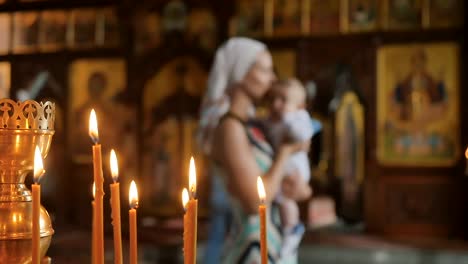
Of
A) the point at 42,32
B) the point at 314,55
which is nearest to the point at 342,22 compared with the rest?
the point at 314,55

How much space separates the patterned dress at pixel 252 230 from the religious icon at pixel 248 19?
5.45 m

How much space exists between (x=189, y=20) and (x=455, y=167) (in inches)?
143

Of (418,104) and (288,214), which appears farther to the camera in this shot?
(418,104)

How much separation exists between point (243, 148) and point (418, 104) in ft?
17.3

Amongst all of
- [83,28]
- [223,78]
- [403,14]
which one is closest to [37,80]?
[83,28]

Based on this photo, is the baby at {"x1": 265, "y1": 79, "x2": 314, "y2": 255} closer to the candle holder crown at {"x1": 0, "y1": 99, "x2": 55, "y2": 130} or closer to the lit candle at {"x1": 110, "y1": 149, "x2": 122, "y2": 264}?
the candle holder crown at {"x1": 0, "y1": 99, "x2": 55, "y2": 130}

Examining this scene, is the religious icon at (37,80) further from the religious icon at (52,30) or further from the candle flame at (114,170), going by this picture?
the candle flame at (114,170)

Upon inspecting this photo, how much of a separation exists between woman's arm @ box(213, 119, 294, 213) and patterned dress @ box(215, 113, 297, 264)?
3 cm

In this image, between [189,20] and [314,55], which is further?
[189,20]

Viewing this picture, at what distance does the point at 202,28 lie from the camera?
7926mm

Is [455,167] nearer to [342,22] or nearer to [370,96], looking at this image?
[370,96]

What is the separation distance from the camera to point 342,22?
729 centimetres

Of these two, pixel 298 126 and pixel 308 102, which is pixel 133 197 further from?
pixel 308 102

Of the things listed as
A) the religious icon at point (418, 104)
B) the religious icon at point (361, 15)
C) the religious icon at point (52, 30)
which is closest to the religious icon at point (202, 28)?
the religious icon at point (361, 15)
